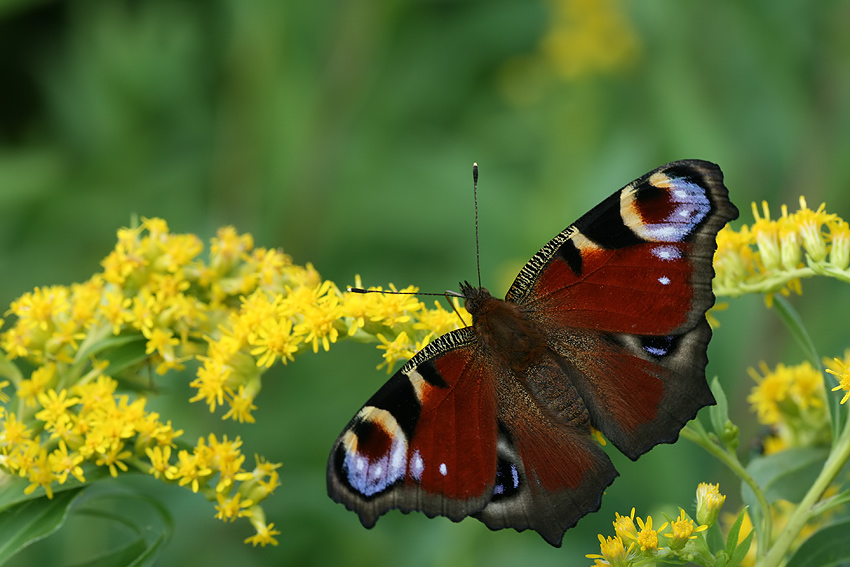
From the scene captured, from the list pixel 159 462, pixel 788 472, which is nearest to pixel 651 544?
pixel 788 472

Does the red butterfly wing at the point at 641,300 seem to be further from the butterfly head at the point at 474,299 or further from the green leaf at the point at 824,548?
the green leaf at the point at 824,548

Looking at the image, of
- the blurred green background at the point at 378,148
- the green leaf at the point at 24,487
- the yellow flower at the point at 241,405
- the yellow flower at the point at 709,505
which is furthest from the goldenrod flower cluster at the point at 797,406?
the green leaf at the point at 24,487

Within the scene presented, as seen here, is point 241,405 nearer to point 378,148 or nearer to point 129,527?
point 129,527

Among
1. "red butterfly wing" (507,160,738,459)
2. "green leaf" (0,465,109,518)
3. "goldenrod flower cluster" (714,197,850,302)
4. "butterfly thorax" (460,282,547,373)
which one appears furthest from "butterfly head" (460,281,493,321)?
"green leaf" (0,465,109,518)

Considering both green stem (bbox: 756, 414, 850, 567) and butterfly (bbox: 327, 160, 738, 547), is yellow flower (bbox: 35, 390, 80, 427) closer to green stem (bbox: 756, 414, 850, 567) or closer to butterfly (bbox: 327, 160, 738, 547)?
butterfly (bbox: 327, 160, 738, 547)

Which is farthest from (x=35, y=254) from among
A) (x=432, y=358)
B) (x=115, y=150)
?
(x=432, y=358)

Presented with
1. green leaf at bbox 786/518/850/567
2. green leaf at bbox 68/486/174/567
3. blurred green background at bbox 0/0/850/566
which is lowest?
green leaf at bbox 786/518/850/567

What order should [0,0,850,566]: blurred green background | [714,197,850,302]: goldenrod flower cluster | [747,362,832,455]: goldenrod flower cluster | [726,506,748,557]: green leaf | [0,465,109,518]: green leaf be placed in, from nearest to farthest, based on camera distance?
[726,506,748,557]: green leaf
[0,465,109,518]: green leaf
[714,197,850,302]: goldenrod flower cluster
[747,362,832,455]: goldenrod flower cluster
[0,0,850,566]: blurred green background
